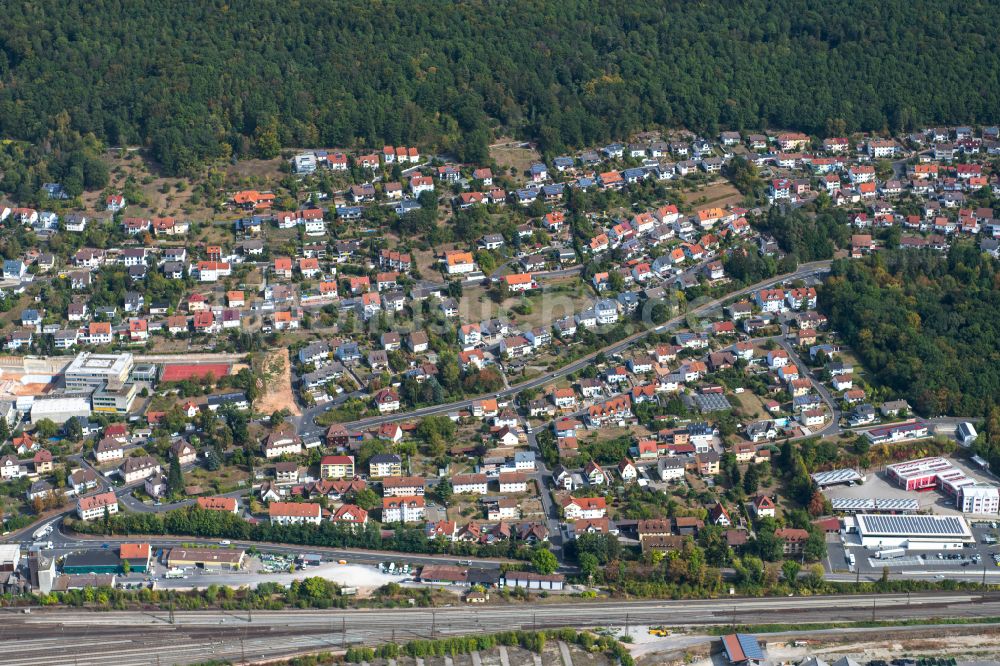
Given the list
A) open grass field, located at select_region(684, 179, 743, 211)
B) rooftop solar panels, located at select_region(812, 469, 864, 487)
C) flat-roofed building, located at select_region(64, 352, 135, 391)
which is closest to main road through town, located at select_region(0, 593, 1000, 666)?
rooftop solar panels, located at select_region(812, 469, 864, 487)

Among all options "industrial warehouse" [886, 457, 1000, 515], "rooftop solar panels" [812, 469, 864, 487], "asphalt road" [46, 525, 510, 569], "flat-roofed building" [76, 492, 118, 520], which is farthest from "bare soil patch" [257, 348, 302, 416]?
"industrial warehouse" [886, 457, 1000, 515]

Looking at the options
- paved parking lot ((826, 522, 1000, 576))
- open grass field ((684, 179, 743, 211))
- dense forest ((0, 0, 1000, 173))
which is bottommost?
paved parking lot ((826, 522, 1000, 576))

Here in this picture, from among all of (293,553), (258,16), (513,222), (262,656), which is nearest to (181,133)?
(258,16)

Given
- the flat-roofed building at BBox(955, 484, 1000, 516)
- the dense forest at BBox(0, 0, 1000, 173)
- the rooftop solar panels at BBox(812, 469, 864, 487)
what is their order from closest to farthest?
the flat-roofed building at BBox(955, 484, 1000, 516) < the rooftop solar panels at BBox(812, 469, 864, 487) < the dense forest at BBox(0, 0, 1000, 173)

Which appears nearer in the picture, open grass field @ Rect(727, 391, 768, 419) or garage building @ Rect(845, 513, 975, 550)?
garage building @ Rect(845, 513, 975, 550)

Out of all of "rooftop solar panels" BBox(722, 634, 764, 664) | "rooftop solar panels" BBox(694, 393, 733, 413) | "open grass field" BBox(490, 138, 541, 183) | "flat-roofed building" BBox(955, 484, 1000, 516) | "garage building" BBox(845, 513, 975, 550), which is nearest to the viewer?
"rooftop solar panels" BBox(722, 634, 764, 664)

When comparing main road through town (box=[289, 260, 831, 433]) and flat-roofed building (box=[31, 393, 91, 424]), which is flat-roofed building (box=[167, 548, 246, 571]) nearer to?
main road through town (box=[289, 260, 831, 433])

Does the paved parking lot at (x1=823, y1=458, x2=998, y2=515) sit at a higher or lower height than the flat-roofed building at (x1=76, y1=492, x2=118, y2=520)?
lower

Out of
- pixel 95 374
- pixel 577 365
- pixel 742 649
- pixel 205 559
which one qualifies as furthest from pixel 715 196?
pixel 205 559

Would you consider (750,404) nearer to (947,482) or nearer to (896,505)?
(896,505)
